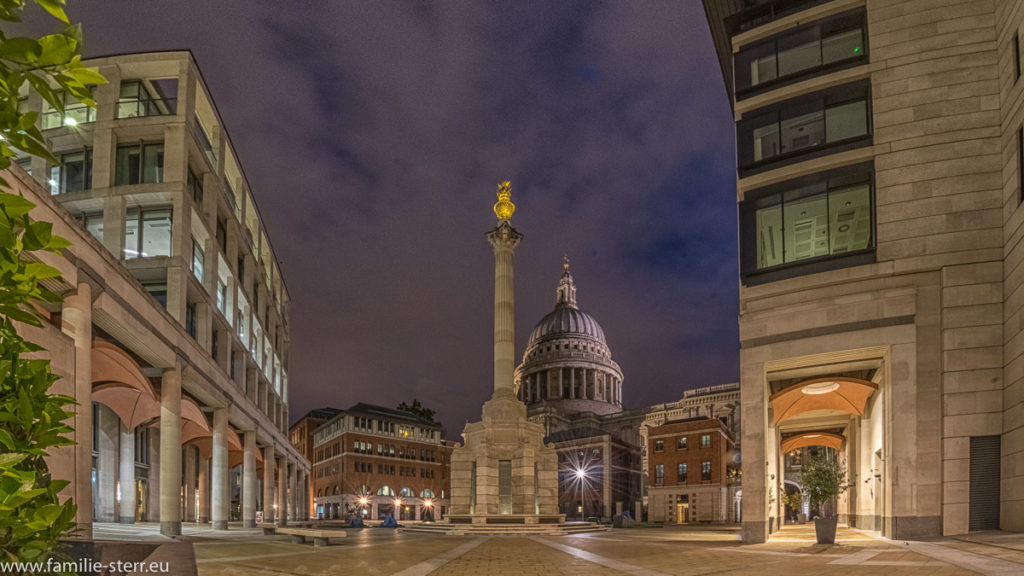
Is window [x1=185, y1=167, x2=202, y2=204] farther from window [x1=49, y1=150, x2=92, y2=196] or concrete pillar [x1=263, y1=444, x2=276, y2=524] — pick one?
concrete pillar [x1=263, y1=444, x2=276, y2=524]

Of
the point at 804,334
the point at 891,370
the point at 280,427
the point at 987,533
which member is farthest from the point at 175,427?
the point at 280,427

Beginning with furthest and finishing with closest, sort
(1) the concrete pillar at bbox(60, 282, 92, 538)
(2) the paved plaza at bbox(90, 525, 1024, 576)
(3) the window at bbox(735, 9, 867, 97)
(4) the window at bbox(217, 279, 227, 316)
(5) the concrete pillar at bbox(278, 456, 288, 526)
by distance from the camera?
(5) the concrete pillar at bbox(278, 456, 288, 526) < (4) the window at bbox(217, 279, 227, 316) < (3) the window at bbox(735, 9, 867, 97) < (1) the concrete pillar at bbox(60, 282, 92, 538) < (2) the paved plaza at bbox(90, 525, 1024, 576)

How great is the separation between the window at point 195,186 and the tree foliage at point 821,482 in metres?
33.1

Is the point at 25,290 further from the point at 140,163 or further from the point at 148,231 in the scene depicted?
the point at 140,163

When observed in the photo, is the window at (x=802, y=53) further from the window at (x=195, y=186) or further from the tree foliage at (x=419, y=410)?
the tree foliage at (x=419, y=410)

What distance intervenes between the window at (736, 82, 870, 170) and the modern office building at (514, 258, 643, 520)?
293 feet

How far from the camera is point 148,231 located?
37.6m

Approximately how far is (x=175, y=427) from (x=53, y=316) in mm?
12705

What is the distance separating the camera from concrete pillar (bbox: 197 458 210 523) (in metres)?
61.7

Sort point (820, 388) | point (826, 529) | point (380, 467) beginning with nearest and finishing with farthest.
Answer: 1. point (826, 529)
2. point (820, 388)
3. point (380, 467)

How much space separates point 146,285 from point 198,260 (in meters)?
3.92

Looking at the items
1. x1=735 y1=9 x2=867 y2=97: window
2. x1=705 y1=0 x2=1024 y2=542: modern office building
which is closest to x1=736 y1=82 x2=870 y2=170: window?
x1=705 y1=0 x2=1024 y2=542: modern office building

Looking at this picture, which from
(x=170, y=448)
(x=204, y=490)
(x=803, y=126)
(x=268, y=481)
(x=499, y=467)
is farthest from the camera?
(x=204, y=490)

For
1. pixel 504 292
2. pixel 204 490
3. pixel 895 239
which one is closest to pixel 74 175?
pixel 504 292
